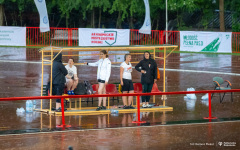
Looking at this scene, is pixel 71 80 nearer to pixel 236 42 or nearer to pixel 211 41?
pixel 211 41

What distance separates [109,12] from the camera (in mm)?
45500

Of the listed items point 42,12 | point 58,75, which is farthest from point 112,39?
point 58,75

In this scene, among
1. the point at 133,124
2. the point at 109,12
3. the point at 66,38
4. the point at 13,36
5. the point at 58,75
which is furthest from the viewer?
the point at 109,12

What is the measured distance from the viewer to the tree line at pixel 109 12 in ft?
141

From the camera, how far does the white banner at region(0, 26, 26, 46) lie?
120 ft

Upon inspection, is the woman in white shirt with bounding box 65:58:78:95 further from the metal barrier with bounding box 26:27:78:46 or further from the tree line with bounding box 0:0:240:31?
the tree line with bounding box 0:0:240:31

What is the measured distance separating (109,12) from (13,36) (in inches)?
458

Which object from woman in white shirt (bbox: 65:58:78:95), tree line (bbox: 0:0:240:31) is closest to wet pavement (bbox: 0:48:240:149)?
woman in white shirt (bbox: 65:58:78:95)

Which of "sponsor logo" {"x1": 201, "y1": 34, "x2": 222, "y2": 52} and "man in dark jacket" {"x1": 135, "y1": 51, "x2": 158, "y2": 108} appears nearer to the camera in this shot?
"man in dark jacket" {"x1": 135, "y1": 51, "x2": 158, "y2": 108}

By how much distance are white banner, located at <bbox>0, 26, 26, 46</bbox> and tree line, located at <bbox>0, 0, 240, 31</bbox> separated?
22.3 ft

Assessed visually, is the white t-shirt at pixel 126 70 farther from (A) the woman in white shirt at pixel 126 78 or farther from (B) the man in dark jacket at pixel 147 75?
(B) the man in dark jacket at pixel 147 75

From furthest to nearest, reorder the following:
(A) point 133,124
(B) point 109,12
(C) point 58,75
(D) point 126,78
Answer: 1. (B) point 109,12
2. (D) point 126,78
3. (C) point 58,75
4. (A) point 133,124

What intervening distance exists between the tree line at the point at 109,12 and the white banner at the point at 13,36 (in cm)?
681

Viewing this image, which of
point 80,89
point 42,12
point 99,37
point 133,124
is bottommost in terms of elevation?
point 133,124
